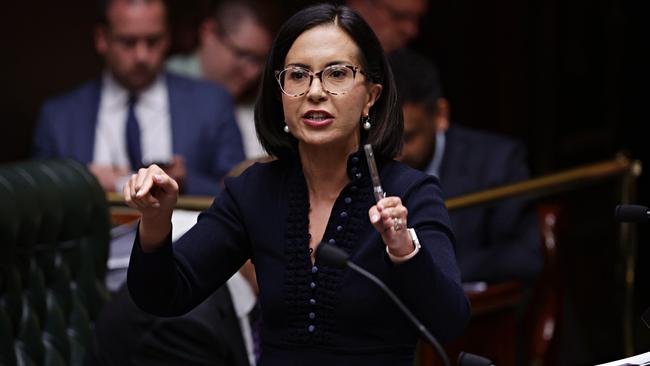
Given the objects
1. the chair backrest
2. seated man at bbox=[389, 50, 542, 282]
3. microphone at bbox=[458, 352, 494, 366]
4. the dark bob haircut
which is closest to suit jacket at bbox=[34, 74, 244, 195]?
seated man at bbox=[389, 50, 542, 282]

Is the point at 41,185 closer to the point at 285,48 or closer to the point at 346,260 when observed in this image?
the point at 285,48

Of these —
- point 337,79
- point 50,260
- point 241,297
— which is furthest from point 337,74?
point 50,260

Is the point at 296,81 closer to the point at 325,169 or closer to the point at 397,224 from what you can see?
the point at 325,169

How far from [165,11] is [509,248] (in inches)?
76.2

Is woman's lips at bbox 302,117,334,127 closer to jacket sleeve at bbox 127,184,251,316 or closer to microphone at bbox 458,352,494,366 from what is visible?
jacket sleeve at bbox 127,184,251,316

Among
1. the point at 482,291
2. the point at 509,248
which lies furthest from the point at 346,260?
the point at 509,248

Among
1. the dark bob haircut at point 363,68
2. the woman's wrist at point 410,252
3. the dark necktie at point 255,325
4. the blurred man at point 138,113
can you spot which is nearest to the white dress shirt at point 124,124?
the blurred man at point 138,113

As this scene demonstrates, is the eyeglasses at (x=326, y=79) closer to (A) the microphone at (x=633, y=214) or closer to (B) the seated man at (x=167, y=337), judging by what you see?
(A) the microphone at (x=633, y=214)

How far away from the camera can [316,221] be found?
94.7 inches

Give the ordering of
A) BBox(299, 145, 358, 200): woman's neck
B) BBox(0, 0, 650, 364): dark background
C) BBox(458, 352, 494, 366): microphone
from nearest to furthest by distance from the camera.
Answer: BBox(458, 352, 494, 366): microphone < BBox(299, 145, 358, 200): woman's neck < BBox(0, 0, 650, 364): dark background

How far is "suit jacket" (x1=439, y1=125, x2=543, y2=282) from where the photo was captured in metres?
4.48

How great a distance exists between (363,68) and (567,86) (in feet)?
14.5

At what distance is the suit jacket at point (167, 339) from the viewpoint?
3139 mm

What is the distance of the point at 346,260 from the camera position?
80.4 inches
